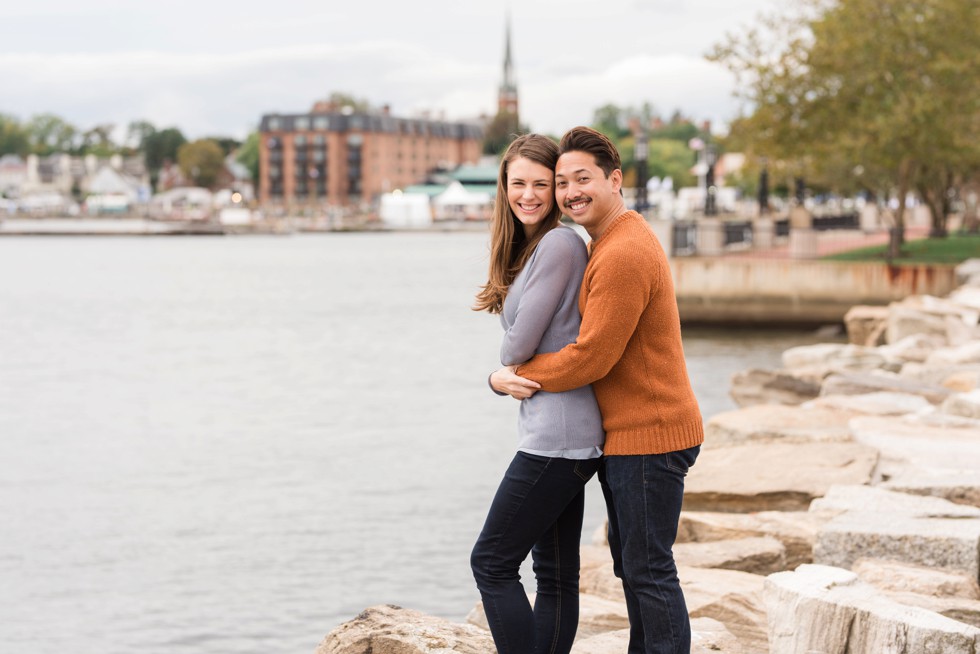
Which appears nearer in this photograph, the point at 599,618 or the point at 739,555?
the point at 599,618

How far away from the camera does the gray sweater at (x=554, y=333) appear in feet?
14.2

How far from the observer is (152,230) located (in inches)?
6506

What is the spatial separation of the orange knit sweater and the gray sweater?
0.04 metres

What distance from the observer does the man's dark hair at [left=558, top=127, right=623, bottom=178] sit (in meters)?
4.39

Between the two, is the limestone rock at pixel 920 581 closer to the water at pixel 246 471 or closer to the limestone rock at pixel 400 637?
the limestone rock at pixel 400 637

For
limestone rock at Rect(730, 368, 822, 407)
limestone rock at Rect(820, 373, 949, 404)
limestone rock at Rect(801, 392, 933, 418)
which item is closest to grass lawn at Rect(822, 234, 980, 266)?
limestone rock at Rect(730, 368, 822, 407)

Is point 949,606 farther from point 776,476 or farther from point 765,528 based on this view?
point 776,476

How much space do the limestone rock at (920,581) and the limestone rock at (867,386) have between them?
279 inches

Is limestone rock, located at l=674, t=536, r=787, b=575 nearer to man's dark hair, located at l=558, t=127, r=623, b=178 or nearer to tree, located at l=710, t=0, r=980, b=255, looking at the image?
man's dark hair, located at l=558, t=127, r=623, b=178

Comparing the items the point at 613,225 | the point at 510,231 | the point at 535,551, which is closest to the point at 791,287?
the point at 535,551

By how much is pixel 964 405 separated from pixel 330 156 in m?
175

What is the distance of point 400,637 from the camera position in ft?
16.9

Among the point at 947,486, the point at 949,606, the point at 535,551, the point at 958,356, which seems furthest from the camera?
the point at 958,356

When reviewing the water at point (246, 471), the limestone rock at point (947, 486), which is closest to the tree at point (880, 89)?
the water at point (246, 471)
